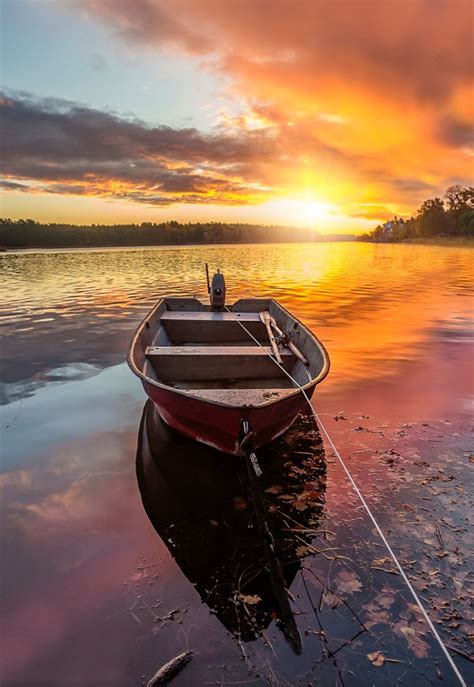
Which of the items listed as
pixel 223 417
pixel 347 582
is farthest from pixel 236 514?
pixel 347 582

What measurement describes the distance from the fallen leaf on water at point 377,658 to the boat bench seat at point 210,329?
842 centimetres

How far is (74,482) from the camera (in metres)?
6.47

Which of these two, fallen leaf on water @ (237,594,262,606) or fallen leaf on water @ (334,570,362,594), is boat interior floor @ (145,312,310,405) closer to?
fallen leaf on water @ (334,570,362,594)

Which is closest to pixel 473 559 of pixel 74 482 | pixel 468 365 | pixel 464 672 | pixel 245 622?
pixel 464 672

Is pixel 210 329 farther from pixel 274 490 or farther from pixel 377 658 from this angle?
pixel 377 658

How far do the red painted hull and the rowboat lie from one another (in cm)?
2

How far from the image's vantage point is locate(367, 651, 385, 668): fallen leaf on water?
3.52 meters

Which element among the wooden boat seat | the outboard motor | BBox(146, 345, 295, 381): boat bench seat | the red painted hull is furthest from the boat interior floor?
the outboard motor

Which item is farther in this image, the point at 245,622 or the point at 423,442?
the point at 423,442

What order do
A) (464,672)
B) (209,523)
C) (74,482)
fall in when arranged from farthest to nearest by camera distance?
(74,482)
(209,523)
(464,672)

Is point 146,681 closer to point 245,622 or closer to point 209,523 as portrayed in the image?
point 245,622

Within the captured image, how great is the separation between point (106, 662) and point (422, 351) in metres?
12.6

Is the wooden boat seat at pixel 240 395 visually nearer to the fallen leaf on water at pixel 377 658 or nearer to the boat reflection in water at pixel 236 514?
the boat reflection in water at pixel 236 514

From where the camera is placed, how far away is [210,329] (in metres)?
11.6
